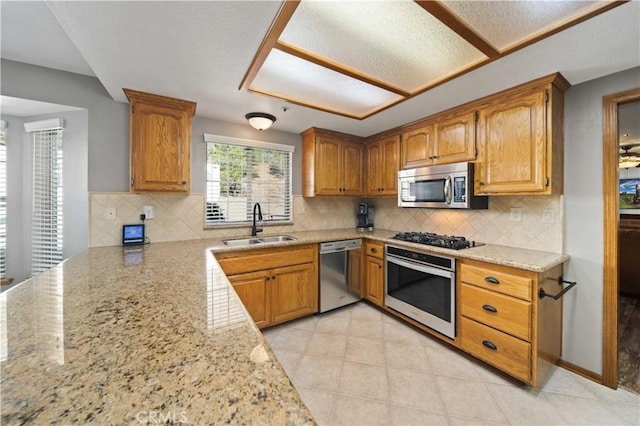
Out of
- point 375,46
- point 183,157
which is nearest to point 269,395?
point 375,46

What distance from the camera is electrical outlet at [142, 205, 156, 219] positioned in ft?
7.90

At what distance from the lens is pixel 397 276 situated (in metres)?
2.71

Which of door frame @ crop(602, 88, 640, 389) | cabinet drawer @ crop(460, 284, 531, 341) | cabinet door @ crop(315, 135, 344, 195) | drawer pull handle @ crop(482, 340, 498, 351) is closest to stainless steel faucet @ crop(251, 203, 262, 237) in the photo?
cabinet door @ crop(315, 135, 344, 195)

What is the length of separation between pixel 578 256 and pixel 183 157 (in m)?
3.49

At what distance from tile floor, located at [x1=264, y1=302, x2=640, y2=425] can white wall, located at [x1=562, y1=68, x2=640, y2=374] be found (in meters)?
0.30

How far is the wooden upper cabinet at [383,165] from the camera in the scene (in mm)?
3107

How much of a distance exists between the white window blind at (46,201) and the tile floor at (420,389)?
7.52 feet

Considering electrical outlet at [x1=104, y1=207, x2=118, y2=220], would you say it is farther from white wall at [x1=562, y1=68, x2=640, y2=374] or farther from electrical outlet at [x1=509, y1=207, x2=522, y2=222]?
white wall at [x1=562, y1=68, x2=640, y2=374]

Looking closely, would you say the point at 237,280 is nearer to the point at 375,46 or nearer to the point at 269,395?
the point at 269,395

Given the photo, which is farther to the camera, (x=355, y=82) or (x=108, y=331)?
(x=355, y=82)

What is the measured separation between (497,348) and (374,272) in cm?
136

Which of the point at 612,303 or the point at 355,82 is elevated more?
the point at 355,82

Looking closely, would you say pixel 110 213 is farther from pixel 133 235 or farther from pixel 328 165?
pixel 328 165

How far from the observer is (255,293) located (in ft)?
7.88
